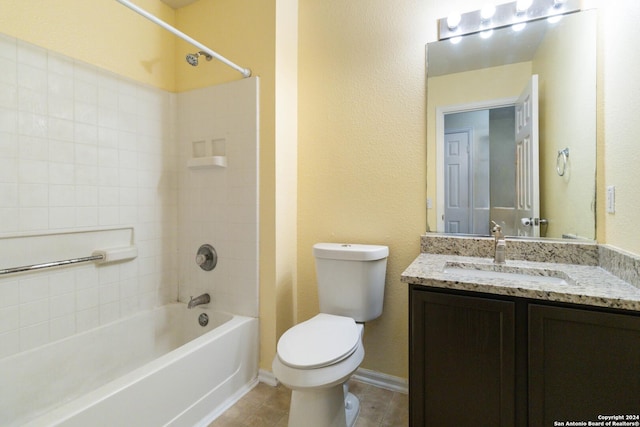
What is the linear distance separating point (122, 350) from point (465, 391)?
1830mm

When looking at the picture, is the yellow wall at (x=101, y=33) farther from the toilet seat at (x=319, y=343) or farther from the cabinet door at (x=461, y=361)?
the cabinet door at (x=461, y=361)

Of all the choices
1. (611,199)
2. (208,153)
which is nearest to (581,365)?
(611,199)

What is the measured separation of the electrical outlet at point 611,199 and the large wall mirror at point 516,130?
3.1 inches

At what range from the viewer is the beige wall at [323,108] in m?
1.70

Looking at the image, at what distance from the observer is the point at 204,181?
204cm

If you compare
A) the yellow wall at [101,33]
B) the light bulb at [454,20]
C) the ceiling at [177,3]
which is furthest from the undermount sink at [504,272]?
the ceiling at [177,3]

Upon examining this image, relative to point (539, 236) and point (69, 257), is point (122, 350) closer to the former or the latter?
point (69, 257)

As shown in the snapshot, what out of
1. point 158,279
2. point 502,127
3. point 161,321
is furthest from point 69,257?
point 502,127

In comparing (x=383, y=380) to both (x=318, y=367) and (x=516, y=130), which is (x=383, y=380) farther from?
(x=516, y=130)

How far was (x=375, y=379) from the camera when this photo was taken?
182 centimetres

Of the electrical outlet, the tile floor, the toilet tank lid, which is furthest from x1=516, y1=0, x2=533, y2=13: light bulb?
the tile floor

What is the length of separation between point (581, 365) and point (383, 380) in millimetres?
1092

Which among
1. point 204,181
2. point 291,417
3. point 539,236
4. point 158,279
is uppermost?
point 204,181

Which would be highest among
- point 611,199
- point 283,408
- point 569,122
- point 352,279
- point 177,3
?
point 177,3
